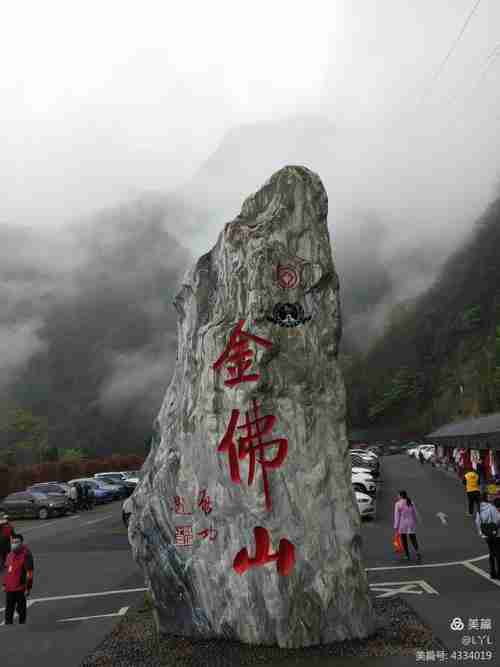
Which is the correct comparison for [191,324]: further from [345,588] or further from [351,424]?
[351,424]

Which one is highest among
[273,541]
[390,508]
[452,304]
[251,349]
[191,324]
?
[452,304]

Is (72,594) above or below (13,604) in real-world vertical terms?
below

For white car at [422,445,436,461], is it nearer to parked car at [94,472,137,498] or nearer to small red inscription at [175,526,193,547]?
parked car at [94,472,137,498]

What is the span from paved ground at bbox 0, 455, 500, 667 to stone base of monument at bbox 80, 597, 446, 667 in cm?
22

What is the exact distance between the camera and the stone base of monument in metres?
6.21

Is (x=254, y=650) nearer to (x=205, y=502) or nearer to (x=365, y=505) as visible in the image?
(x=205, y=502)

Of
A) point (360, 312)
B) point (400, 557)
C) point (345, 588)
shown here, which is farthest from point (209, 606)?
point (360, 312)

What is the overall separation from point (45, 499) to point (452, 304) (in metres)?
58.7

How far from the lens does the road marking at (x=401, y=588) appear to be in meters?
9.18

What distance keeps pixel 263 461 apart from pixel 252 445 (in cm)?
23

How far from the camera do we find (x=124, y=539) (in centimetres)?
1809

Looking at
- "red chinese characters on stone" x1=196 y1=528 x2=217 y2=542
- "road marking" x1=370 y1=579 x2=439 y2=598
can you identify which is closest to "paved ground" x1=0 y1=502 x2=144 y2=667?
"red chinese characters on stone" x1=196 y1=528 x2=217 y2=542

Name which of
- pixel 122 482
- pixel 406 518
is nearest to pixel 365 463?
pixel 122 482

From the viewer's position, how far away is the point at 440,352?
71250 mm
